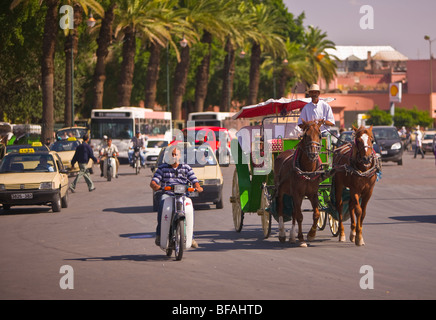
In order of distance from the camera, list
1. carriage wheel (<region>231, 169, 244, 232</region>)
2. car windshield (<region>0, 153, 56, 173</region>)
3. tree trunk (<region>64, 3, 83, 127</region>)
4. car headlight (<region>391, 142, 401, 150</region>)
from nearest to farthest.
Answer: carriage wheel (<region>231, 169, 244, 232</region>), car windshield (<region>0, 153, 56, 173</region>), car headlight (<region>391, 142, 401, 150</region>), tree trunk (<region>64, 3, 83, 127</region>)

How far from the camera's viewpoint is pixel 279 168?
47.0 ft

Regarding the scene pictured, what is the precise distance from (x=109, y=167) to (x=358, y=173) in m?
22.3

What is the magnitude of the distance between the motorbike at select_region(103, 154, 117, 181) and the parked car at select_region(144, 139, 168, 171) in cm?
939

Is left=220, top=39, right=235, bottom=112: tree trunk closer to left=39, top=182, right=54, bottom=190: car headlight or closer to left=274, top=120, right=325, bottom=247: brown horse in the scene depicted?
left=39, top=182, right=54, bottom=190: car headlight

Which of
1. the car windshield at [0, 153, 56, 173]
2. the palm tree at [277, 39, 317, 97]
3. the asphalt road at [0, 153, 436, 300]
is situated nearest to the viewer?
the asphalt road at [0, 153, 436, 300]

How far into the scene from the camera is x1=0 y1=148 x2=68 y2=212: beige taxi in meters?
21.1

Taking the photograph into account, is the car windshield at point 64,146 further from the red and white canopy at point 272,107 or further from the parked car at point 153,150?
the red and white canopy at point 272,107

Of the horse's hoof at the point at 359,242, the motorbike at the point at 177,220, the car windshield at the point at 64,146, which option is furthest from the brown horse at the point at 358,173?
the car windshield at the point at 64,146

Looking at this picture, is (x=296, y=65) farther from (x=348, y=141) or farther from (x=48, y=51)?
(x=348, y=141)

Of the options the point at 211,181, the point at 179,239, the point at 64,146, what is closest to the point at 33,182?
the point at 211,181

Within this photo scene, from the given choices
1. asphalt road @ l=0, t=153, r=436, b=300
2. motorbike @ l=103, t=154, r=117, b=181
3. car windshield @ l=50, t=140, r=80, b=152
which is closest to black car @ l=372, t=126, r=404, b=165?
motorbike @ l=103, t=154, r=117, b=181
